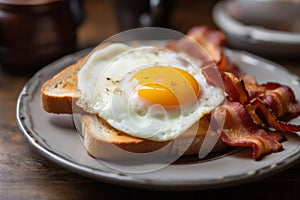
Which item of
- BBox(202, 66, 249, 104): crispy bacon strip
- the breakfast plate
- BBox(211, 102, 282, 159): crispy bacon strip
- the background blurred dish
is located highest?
BBox(202, 66, 249, 104): crispy bacon strip

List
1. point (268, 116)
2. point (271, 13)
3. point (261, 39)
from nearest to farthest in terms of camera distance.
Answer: point (268, 116) → point (261, 39) → point (271, 13)

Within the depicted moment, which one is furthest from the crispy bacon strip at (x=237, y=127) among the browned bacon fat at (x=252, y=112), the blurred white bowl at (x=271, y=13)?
the blurred white bowl at (x=271, y=13)

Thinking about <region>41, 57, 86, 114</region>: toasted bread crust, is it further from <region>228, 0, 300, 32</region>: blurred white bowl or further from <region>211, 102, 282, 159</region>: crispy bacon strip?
<region>228, 0, 300, 32</region>: blurred white bowl

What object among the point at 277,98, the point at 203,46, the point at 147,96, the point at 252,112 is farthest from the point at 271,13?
the point at 147,96

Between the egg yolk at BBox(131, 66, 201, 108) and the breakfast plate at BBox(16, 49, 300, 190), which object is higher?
the egg yolk at BBox(131, 66, 201, 108)

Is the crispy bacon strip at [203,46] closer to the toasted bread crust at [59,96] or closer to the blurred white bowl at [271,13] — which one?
the blurred white bowl at [271,13]

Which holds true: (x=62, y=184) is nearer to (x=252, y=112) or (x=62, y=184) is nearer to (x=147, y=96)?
(x=147, y=96)

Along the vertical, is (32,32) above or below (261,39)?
above

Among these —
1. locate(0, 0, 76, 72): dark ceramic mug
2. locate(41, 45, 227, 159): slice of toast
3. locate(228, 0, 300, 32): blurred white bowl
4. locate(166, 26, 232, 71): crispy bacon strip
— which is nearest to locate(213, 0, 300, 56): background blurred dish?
locate(228, 0, 300, 32): blurred white bowl
